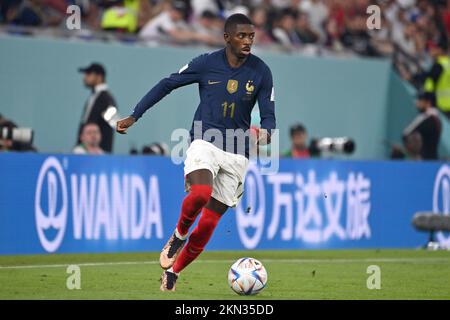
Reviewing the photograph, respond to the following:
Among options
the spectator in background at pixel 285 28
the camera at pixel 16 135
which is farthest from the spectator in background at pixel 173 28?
the camera at pixel 16 135

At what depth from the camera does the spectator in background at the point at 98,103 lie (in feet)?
67.6

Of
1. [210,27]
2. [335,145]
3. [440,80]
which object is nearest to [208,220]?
[335,145]

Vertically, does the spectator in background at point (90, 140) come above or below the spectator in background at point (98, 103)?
below

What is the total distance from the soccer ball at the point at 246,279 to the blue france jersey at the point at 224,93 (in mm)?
1178

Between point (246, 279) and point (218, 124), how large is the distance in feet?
5.22

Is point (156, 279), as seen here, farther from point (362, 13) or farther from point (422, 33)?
point (422, 33)

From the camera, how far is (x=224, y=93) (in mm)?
12922

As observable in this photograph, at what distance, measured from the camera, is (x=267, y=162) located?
21.0 m

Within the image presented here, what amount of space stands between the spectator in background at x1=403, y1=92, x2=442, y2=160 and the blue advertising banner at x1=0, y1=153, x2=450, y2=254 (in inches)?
77.5

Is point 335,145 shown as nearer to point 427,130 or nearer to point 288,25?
point 427,130

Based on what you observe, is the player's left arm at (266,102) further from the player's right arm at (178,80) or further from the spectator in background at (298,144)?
the spectator in background at (298,144)

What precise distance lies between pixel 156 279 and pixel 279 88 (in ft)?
38.1
